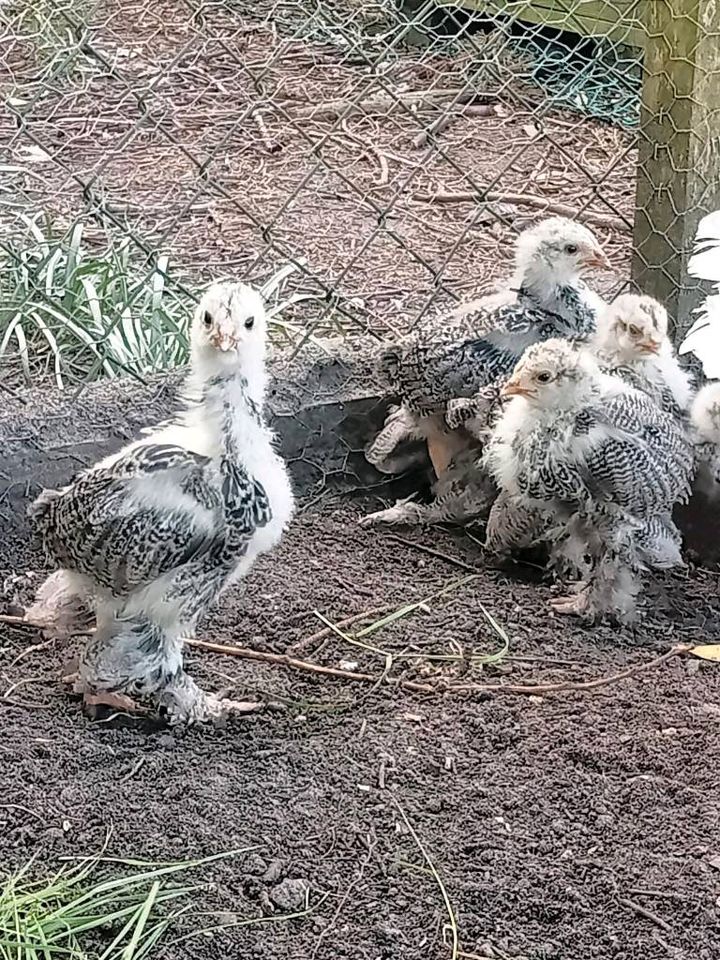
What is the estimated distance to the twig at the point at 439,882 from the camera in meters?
1.80

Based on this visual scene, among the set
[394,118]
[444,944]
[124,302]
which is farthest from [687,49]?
[394,118]

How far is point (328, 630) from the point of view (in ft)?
Answer: 8.59

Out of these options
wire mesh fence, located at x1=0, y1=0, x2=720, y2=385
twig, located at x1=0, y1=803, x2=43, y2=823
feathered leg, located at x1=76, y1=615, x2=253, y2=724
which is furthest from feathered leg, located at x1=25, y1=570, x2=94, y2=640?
wire mesh fence, located at x1=0, y1=0, x2=720, y2=385

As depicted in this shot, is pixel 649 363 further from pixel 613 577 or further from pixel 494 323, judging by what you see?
pixel 613 577

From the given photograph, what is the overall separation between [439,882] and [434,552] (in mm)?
1084

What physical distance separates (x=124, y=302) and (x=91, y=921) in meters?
1.91

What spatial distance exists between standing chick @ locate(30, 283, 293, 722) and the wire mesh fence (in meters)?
0.73

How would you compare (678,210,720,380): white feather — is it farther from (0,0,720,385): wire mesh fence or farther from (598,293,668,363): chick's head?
(0,0,720,385): wire mesh fence

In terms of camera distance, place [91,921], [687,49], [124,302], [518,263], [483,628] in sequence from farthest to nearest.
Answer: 1. [124,302]
2. [518,263]
3. [687,49]
4. [483,628]
5. [91,921]

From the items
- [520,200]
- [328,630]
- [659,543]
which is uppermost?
[520,200]

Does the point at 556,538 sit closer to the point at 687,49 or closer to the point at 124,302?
the point at 687,49

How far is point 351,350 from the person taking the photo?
323cm

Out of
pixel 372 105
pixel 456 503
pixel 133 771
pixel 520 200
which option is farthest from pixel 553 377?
pixel 372 105

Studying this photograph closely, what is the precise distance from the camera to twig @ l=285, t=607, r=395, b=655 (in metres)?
2.56
